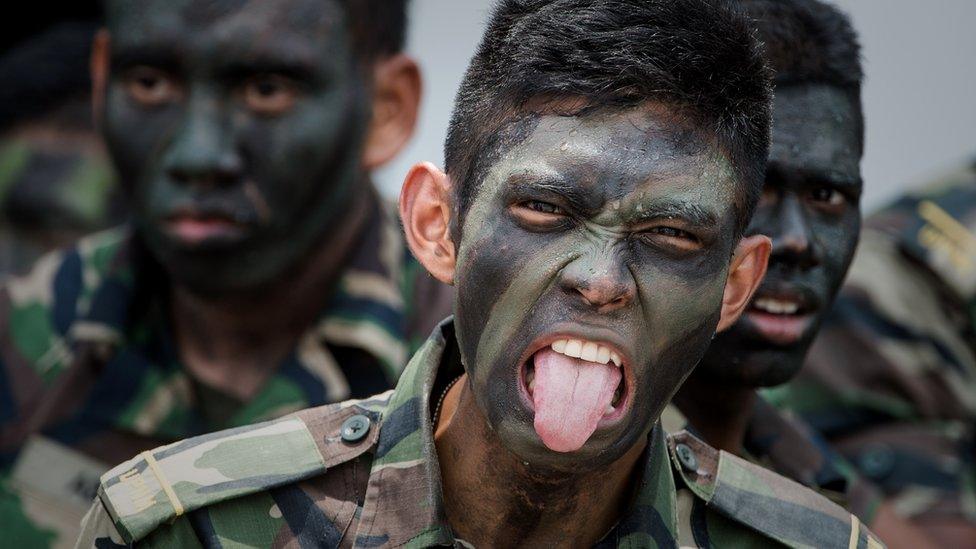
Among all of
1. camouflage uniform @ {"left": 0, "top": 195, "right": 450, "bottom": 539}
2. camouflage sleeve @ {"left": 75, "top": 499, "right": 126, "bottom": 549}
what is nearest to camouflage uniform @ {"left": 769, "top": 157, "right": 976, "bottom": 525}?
camouflage uniform @ {"left": 0, "top": 195, "right": 450, "bottom": 539}

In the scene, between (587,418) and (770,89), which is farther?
(770,89)

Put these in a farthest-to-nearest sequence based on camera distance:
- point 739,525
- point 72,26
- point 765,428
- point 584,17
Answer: point 72,26, point 765,428, point 739,525, point 584,17

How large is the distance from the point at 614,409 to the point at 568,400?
12cm

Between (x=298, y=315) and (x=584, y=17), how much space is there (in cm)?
266

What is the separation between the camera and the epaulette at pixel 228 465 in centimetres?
306

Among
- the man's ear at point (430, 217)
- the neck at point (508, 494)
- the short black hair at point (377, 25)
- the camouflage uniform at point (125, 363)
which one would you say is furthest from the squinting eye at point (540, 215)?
the short black hair at point (377, 25)

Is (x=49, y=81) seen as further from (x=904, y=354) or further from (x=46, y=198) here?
(x=904, y=354)

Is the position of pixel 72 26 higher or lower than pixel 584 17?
lower

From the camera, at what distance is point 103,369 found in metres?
5.43

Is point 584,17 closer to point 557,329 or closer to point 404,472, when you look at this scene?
point 557,329

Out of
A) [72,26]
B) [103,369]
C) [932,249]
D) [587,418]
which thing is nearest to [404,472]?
[587,418]

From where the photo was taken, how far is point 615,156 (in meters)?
2.90

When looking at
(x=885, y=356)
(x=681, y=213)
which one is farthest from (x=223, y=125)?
(x=885, y=356)

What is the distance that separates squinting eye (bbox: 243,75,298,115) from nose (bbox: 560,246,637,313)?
2386 millimetres
